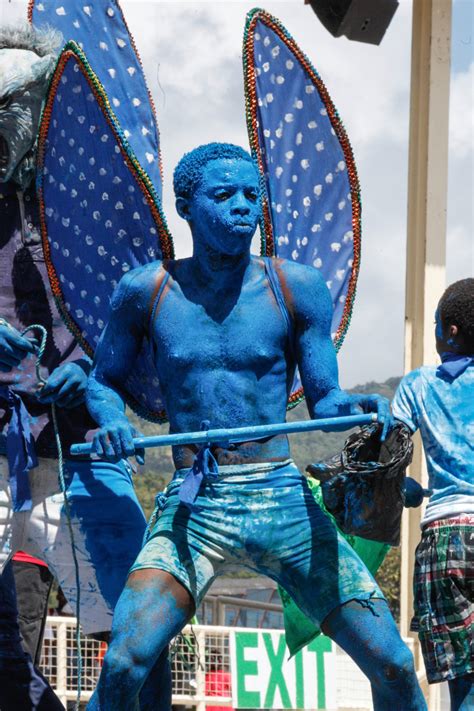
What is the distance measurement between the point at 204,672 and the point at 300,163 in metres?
2.88

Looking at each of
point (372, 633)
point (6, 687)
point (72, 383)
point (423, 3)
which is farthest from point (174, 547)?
point (423, 3)

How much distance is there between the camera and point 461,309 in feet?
14.7

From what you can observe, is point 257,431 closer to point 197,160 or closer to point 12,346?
point 197,160

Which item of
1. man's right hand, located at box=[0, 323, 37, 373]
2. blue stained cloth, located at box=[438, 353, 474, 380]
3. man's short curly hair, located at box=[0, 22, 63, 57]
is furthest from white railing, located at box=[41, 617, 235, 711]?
man's short curly hair, located at box=[0, 22, 63, 57]

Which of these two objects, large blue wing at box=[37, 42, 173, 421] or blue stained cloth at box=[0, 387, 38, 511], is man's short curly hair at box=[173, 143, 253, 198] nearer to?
large blue wing at box=[37, 42, 173, 421]

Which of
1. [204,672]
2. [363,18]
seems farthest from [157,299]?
[363,18]

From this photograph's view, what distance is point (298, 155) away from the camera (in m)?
4.68

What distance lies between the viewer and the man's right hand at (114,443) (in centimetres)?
386

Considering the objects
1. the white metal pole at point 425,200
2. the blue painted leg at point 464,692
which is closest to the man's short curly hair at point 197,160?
the blue painted leg at point 464,692

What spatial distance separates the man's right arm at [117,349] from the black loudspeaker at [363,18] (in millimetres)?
3416

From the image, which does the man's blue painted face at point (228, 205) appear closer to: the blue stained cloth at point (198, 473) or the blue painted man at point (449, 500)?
the blue stained cloth at point (198, 473)

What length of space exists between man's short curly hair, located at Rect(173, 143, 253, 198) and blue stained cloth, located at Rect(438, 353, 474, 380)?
887 mm

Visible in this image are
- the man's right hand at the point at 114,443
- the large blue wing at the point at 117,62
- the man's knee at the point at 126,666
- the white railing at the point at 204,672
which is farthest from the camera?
the white railing at the point at 204,672

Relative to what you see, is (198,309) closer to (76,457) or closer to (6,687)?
(76,457)
